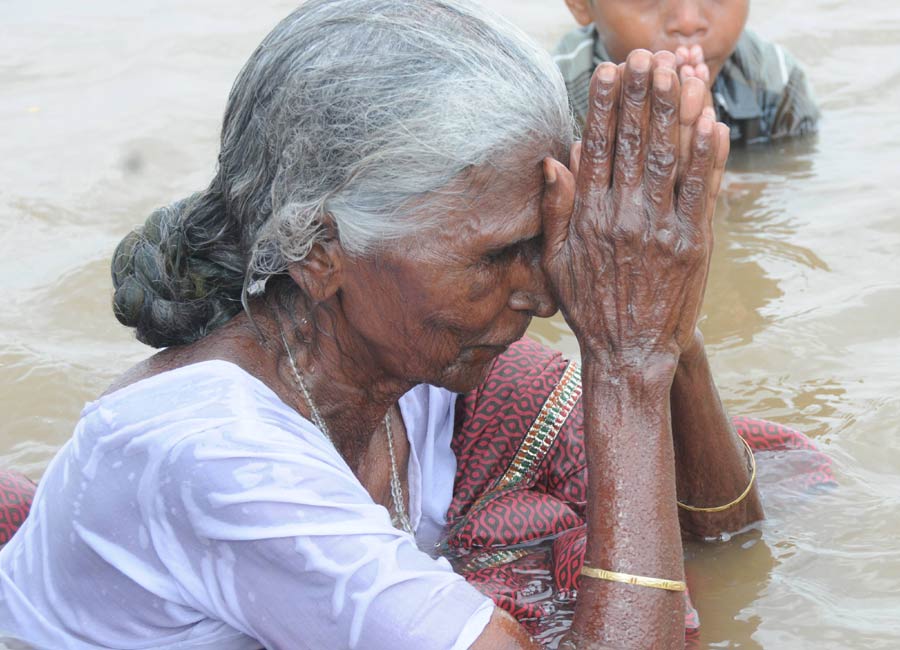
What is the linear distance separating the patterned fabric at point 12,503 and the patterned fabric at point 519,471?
1060 millimetres

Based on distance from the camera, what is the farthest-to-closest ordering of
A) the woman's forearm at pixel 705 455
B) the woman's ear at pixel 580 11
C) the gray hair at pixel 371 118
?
the woman's ear at pixel 580 11, the woman's forearm at pixel 705 455, the gray hair at pixel 371 118

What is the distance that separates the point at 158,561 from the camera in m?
2.51

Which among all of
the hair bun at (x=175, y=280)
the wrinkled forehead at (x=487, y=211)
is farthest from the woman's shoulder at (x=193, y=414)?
the wrinkled forehead at (x=487, y=211)

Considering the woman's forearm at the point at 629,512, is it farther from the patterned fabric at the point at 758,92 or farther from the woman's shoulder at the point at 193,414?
the patterned fabric at the point at 758,92

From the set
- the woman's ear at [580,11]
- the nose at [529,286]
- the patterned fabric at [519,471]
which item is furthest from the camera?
the woman's ear at [580,11]

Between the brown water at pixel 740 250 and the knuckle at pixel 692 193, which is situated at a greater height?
the knuckle at pixel 692 193

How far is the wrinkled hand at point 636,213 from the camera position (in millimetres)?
2533

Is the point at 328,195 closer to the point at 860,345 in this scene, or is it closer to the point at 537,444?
the point at 537,444

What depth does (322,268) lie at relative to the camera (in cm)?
266

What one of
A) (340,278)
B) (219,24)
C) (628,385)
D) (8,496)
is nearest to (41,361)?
(8,496)

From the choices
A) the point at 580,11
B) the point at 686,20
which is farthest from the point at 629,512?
the point at 580,11

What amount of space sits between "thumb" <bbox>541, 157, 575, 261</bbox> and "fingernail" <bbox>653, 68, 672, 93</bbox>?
0.77 feet

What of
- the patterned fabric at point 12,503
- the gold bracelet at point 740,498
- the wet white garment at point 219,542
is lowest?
the patterned fabric at point 12,503

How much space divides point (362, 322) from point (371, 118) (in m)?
0.46
